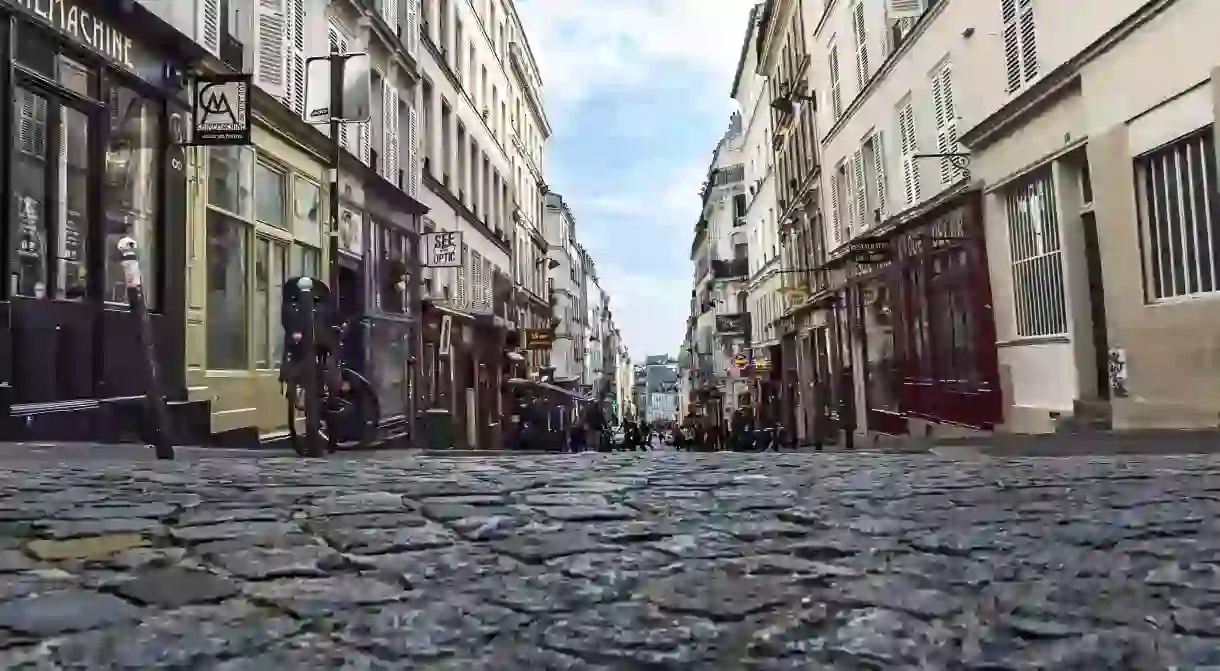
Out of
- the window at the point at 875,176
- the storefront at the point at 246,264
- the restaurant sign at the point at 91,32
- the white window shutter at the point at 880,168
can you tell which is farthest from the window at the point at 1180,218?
the restaurant sign at the point at 91,32

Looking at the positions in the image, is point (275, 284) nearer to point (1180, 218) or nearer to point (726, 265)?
point (1180, 218)

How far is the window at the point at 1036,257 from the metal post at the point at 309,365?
371 inches

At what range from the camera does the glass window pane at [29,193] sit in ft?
30.4

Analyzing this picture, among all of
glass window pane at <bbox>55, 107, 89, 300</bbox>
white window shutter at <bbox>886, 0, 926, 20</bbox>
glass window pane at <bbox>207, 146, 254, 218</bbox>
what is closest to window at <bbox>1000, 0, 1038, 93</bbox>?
white window shutter at <bbox>886, 0, 926, 20</bbox>

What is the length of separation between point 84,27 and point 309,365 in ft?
14.1

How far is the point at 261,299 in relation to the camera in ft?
47.4

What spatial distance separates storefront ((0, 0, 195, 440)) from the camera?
9250 mm

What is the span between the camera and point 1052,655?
272 centimetres

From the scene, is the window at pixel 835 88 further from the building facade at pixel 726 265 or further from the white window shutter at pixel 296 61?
the building facade at pixel 726 265

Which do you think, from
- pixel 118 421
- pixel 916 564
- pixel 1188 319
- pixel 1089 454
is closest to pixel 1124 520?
pixel 916 564

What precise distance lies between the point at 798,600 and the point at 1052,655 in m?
0.79

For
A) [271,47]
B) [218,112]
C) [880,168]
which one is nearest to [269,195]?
[271,47]

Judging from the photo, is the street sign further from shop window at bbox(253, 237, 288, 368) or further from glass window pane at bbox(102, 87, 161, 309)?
glass window pane at bbox(102, 87, 161, 309)

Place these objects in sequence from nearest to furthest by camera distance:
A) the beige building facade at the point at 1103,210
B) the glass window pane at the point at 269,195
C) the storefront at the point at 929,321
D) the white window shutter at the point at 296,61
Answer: the beige building facade at the point at 1103,210 → the glass window pane at the point at 269,195 → the white window shutter at the point at 296,61 → the storefront at the point at 929,321
